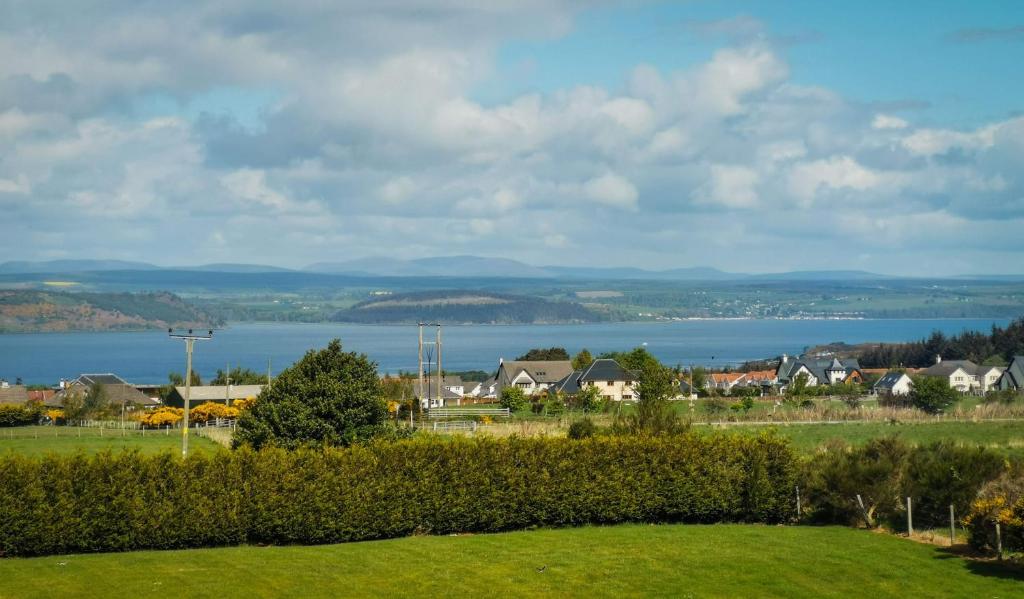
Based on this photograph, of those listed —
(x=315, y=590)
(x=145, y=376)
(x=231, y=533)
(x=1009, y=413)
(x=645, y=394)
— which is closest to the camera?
(x=315, y=590)

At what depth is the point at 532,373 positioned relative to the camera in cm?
9756

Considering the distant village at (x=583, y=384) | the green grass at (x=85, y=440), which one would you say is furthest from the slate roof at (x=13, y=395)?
the green grass at (x=85, y=440)

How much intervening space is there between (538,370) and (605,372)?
12.3 meters

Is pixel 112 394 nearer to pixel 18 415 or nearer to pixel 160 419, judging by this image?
pixel 18 415

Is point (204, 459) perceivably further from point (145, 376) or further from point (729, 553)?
point (145, 376)

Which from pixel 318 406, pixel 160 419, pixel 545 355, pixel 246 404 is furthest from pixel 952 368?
pixel 318 406

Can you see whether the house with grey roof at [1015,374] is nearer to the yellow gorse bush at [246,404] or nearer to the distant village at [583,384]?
the distant village at [583,384]

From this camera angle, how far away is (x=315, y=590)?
60.2ft

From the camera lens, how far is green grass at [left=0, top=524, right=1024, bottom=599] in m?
18.4

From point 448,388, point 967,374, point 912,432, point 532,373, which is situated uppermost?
point 532,373

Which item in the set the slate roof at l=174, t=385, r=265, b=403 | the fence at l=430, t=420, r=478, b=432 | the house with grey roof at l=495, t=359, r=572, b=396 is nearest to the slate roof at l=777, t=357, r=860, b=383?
the house with grey roof at l=495, t=359, r=572, b=396

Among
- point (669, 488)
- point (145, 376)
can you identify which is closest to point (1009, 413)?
point (669, 488)

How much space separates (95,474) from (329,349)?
8.20 m

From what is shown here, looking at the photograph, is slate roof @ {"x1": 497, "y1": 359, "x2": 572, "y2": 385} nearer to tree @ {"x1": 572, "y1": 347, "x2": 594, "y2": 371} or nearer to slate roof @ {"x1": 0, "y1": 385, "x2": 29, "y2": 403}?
tree @ {"x1": 572, "y1": 347, "x2": 594, "y2": 371}
